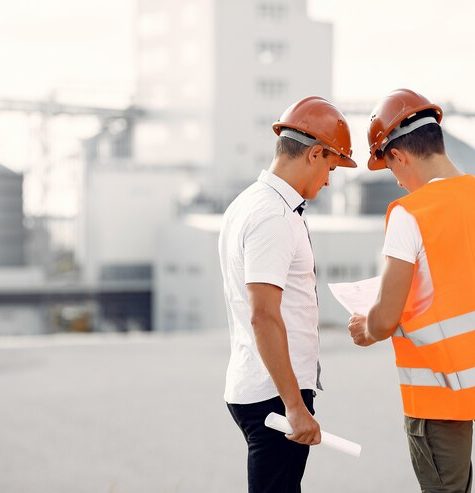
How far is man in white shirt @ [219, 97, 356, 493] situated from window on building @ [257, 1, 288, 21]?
46.0m

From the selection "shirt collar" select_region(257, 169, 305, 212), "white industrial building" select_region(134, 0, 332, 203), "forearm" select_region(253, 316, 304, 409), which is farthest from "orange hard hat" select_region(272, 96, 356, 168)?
"white industrial building" select_region(134, 0, 332, 203)

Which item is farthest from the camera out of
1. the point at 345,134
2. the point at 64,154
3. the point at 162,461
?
the point at 64,154

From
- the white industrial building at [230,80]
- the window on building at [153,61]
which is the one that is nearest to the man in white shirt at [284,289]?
the white industrial building at [230,80]

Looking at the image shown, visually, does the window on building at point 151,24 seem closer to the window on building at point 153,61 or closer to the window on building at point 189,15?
the window on building at point 153,61

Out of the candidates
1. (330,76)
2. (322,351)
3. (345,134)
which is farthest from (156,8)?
(345,134)

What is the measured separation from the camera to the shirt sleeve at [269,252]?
169cm

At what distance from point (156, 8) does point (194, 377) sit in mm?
48065

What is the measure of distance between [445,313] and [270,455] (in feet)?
Answer: 1.64

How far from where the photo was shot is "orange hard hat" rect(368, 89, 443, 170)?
1.76 m

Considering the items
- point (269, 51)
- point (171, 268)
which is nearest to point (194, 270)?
point (171, 268)

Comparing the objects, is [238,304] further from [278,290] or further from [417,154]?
[417,154]

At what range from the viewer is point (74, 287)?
37.5 m

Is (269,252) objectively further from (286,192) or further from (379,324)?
(379,324)

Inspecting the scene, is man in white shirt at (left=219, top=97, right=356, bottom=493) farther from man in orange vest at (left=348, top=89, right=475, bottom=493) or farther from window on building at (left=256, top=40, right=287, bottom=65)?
window on building at (left=256, top=40, right=287, bottom=65)
